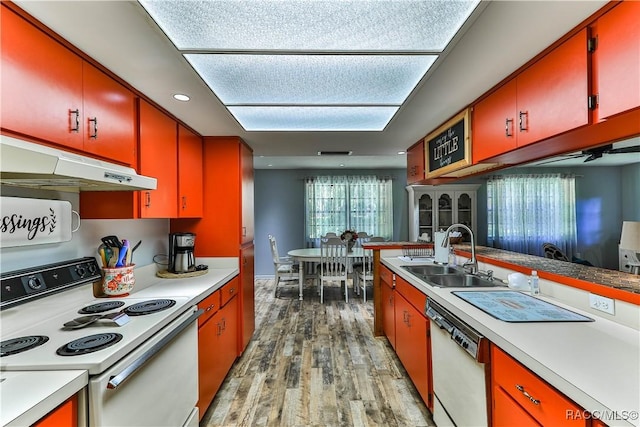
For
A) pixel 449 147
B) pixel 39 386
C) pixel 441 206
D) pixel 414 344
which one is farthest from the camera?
pixel 441 206

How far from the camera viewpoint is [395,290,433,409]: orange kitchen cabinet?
1832 mm

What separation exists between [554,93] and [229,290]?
2455 millimetres

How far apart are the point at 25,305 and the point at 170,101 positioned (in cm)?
137

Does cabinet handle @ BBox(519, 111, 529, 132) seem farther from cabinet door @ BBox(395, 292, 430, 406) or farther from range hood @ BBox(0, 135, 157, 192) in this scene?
range hood @ BBox(0, 135, 157, 192)

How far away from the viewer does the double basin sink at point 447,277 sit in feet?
6.80

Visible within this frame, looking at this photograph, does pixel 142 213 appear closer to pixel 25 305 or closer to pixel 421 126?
pixel 25 305

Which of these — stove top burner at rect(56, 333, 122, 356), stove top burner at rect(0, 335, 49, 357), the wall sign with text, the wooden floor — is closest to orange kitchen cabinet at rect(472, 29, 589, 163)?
the wooden floor

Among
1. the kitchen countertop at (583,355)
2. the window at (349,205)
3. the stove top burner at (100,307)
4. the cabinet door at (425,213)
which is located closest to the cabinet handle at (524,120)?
the kitchen countertop at (583,355)

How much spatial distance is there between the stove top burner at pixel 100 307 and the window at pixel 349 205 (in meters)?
4.55

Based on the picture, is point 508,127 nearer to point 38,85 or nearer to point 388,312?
point 388,312

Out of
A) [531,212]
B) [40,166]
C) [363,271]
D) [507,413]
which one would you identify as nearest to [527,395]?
[507,413]

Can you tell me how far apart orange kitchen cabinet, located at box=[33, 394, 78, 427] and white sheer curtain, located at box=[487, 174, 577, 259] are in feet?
18.8

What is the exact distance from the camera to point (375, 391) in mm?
2168

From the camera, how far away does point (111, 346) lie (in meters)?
1.07
